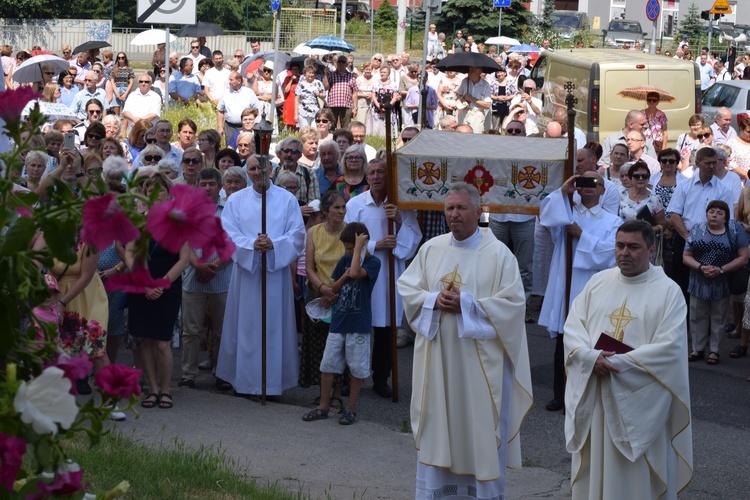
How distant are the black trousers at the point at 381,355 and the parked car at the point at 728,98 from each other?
12.2 metres

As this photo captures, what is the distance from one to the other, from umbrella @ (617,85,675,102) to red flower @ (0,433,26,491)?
48.4 ft

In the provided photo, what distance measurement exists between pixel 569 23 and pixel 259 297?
44.6 meters

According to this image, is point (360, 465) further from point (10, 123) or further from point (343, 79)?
point (343, 79)

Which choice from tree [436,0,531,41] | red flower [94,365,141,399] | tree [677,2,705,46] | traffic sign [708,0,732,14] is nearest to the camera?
red flower [94,365,141,399]

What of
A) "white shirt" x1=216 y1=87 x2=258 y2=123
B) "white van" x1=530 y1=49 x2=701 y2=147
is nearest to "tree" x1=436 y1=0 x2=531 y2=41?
"white van" x1=530 y1=49 x2=701 y2=147

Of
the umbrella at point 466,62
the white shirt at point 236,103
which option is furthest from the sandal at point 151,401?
the umbrella at point 466,62

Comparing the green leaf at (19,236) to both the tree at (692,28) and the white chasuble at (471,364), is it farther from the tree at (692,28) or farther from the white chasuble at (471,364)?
the tree at (692,28)

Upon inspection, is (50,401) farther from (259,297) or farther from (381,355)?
(381,355)

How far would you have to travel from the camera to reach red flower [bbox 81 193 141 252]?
6.32 ft

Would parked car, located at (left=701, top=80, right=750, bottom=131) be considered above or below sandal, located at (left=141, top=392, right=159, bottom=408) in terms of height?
above

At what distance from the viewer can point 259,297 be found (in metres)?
8.94

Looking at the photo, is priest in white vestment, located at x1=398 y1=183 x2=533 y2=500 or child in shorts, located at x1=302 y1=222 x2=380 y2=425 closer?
priest in white vestment, located at x1=398 y1=183 x2=533 y2=500

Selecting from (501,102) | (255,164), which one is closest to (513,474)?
(255,164)

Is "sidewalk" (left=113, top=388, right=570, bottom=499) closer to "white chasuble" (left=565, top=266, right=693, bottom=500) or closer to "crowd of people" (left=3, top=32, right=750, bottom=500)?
"crowd of people" (left=3, top=32, right=750, bottom=500)
